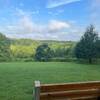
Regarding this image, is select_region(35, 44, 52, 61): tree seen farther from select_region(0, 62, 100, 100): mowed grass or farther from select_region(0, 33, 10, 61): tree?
select_region(0, 33, 10, 61): tree

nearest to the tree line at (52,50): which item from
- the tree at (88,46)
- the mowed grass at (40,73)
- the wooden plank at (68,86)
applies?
the tree at (88,46)

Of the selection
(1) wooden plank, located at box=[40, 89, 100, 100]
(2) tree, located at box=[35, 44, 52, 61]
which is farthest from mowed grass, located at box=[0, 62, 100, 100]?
(1) wooden plank, located at box=[40, 89, 100, 100]

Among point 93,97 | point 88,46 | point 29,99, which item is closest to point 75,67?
point 88,46

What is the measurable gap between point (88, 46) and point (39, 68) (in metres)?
1.16

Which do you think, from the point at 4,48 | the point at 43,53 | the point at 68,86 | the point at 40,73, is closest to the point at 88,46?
the point at 43,53

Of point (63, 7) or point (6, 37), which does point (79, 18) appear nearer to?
point (63, 7)

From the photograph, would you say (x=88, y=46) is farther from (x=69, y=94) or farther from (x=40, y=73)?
(x=69, y=94)

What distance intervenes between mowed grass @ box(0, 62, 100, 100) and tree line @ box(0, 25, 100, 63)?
0.43ft

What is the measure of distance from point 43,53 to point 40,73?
0.39m

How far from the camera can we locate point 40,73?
4535 mm

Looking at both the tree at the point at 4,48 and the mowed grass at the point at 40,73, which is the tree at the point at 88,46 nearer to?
the mowed grass at the point at 40,73

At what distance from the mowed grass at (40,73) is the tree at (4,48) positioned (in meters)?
0.14

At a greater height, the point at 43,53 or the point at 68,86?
the point at 43,53

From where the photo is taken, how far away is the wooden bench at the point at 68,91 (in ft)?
4.82
